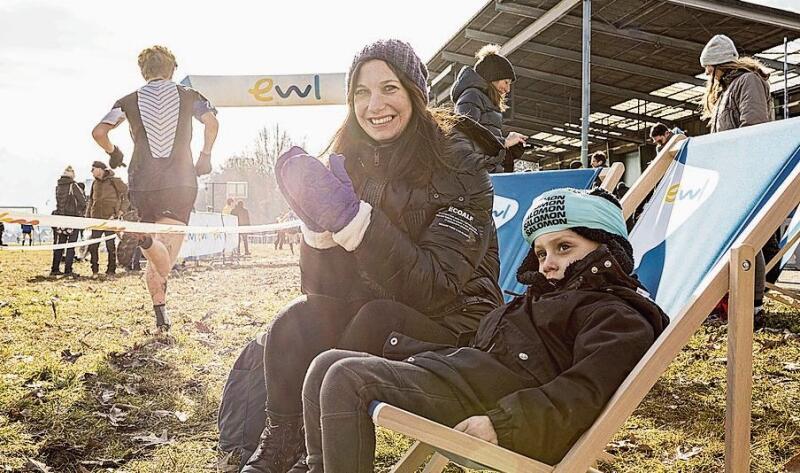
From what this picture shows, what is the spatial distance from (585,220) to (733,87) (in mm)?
3545

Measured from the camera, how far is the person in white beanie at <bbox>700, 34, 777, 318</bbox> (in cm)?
460

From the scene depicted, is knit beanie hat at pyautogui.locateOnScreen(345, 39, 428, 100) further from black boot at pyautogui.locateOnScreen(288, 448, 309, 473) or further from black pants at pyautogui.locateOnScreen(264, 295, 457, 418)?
black boot at pyautogui.locateOnScreen(288, 448, 309, 473)

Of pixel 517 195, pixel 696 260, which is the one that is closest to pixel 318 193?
pixel 696 260

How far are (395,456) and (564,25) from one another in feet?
34.7

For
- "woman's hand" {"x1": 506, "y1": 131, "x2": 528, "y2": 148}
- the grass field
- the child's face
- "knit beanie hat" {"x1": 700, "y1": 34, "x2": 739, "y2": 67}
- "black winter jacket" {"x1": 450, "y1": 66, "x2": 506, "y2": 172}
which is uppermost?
"knit beanie hat" {"x1": 700, "y1": 34, "x2": 739, "y2": 67}

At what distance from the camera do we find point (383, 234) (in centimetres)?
185

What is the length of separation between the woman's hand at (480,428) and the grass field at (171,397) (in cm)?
122

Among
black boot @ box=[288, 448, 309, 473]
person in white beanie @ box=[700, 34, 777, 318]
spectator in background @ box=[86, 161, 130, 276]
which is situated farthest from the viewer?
spectator in background @ box=[86, 161, 130, 276]

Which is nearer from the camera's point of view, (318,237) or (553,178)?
(318,237)

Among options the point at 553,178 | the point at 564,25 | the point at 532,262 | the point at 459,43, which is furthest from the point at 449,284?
the point at 459,43

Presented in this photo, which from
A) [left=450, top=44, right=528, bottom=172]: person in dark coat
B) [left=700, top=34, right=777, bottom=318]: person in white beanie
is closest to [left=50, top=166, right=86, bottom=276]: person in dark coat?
[left=450, top=44, right=528, bottom=172]: person in dark coat

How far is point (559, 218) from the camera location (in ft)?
6.13

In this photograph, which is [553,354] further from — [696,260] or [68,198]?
[68,198]

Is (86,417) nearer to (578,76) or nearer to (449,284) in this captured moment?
(449,284)
